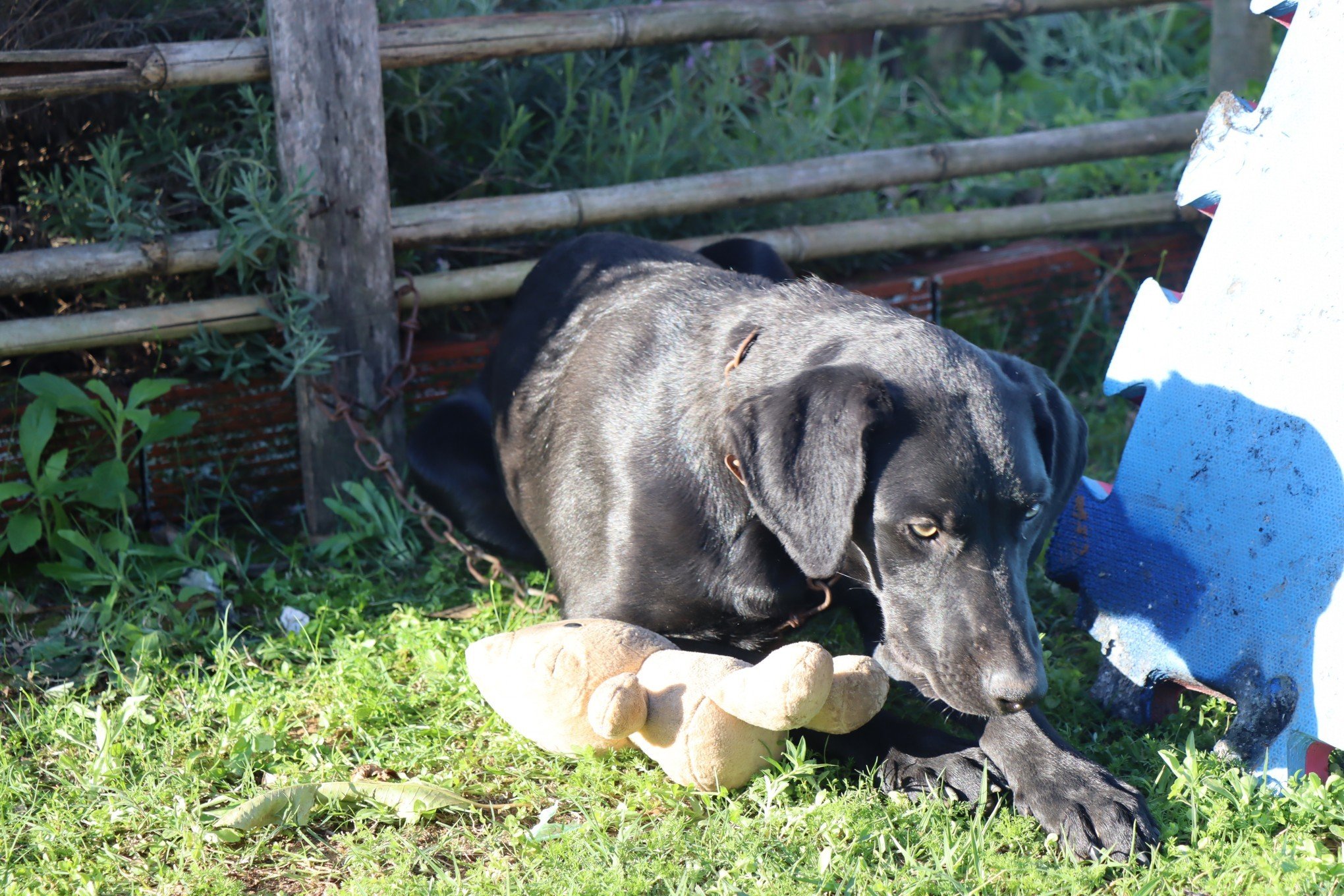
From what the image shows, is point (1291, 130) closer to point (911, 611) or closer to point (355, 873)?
point (911, 611)

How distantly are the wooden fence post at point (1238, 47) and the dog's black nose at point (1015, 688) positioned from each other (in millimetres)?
3821

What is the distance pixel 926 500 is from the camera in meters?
2.29

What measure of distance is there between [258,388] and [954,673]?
97.3 inches

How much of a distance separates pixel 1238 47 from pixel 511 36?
10.6 ft

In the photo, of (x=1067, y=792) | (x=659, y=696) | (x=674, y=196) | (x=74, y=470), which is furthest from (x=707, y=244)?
(x=1067, y=792)

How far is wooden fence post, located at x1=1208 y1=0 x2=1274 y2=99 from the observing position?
5.14 m

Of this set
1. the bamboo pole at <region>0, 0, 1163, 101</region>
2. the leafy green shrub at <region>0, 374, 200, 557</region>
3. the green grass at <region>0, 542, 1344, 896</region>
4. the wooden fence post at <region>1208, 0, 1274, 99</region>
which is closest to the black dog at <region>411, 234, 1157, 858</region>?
the green grass at <region>0, 542, 1344, 896</region>

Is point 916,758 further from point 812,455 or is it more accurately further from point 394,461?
point 394,461

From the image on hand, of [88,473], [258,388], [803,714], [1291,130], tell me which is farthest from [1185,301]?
[88,473]

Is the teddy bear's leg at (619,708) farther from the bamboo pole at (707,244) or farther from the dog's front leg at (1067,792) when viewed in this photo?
the bamboo pole at (707,244)

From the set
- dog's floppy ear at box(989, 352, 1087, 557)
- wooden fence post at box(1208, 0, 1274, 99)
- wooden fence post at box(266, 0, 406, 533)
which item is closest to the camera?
dog's floppy ear at box(989, 352, 1087, 557)

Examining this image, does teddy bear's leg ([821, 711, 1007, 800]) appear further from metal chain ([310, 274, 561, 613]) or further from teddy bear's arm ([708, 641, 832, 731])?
metal chain ([310, 274, 561, 613])

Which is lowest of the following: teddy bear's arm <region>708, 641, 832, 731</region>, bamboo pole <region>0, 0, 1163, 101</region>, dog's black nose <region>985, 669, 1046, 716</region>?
teddy bear's arm <region>708, 641, 832, 731</region>

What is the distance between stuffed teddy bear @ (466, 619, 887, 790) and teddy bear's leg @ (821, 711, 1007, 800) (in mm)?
121
